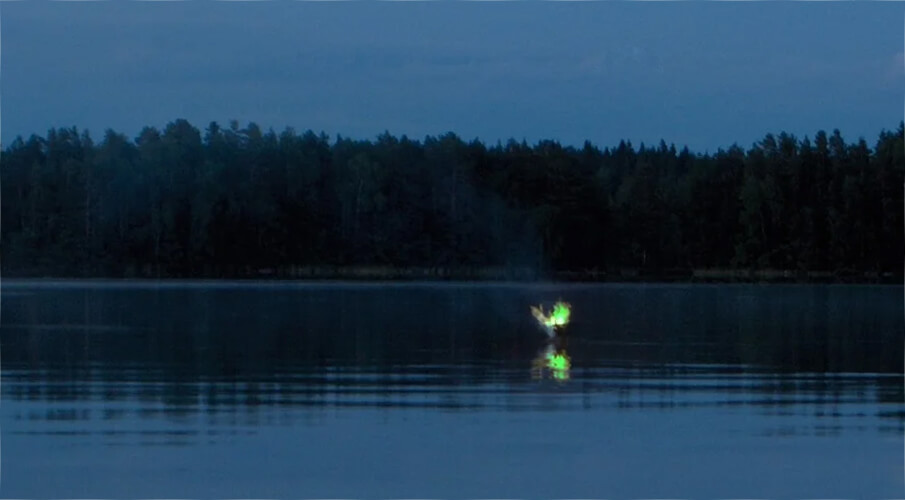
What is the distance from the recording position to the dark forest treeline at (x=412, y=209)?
363 ft

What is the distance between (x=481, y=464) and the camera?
16875mm

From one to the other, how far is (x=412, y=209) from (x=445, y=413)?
94.2m

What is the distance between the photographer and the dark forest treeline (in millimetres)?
→ 110625

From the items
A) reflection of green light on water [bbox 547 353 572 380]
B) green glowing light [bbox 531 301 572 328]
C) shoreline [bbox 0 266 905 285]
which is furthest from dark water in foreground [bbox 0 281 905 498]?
shoreline [bbox 0 266 905 285]

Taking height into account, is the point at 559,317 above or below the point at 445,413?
above

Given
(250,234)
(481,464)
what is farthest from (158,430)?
(250,234)

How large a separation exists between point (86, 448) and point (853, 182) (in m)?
103

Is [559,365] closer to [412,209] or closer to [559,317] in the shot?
[559,317]

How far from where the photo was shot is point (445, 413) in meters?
20.8

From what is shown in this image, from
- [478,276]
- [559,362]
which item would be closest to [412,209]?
[478,276]

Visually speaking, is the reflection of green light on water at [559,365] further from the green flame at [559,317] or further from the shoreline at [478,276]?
the shoreline at [478,276]

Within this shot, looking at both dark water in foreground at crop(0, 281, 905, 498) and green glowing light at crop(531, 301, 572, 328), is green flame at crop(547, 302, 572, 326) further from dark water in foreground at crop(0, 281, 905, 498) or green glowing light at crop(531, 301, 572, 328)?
dark water in foreground at crop(0, 281, 905, 498)

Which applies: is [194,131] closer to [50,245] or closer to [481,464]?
[50,245]

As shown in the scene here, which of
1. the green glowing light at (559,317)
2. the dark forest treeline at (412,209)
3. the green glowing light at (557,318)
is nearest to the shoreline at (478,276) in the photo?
the dark forest treeline at (412,209)
